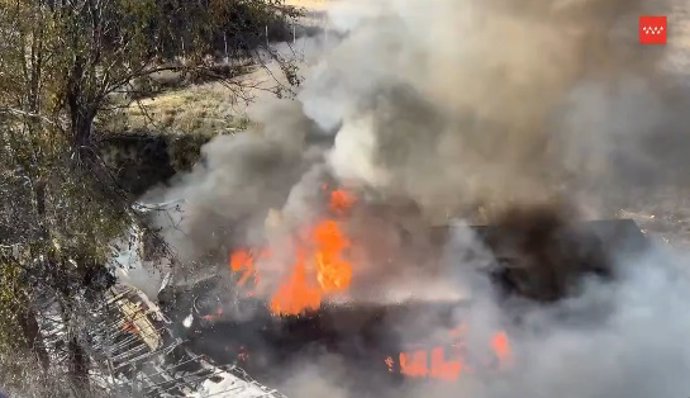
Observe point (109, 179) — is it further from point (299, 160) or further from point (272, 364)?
point (299, 160)

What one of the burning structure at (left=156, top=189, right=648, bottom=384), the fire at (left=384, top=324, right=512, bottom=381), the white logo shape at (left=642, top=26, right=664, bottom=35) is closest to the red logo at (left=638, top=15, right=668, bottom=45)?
the white logo shape at (left=642, top=26, right=664, bottom=35)

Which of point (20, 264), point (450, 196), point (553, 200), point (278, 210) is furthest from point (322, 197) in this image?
point (20, 264)

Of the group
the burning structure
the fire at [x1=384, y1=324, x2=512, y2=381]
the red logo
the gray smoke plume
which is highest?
the red logo

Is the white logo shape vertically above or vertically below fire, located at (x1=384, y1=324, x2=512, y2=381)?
above

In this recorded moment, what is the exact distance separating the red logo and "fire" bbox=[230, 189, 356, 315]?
Answer: 6333mm

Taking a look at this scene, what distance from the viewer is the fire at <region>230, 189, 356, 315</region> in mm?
8680

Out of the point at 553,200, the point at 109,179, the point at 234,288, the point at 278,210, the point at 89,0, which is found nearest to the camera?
the point at 89,0

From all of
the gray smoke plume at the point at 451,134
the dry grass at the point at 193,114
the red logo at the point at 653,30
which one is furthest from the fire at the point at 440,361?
the dry grass at the point at 193,114

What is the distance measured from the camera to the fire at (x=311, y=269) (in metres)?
8.68

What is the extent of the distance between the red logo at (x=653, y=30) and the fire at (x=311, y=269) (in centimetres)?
633

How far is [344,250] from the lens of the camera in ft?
32.3

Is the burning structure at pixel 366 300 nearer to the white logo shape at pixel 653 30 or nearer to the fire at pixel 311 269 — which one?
the fire at pixel 311 269

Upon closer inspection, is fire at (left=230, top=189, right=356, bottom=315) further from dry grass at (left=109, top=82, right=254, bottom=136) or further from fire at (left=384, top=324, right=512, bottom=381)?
dry grass at (left=109, top=82, right=254, bottom=136)

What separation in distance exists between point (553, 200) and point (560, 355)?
462 centimetres
